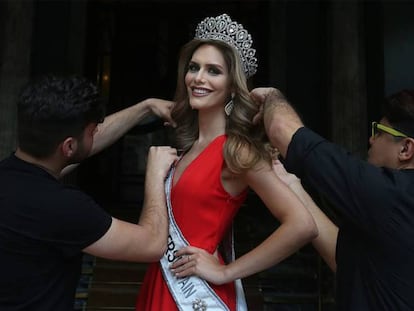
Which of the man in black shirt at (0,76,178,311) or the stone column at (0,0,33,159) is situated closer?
the man in black shirt at (0,76,178,311)

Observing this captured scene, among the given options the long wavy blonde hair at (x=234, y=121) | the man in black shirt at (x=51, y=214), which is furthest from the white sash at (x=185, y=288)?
the long wavy blonde hair at (x=234, y=121)

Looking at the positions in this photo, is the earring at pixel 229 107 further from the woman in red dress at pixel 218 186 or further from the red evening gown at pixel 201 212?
the red evening gown at pixel 201 212

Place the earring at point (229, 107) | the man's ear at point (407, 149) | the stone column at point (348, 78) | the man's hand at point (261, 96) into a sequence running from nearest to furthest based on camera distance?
1. the man's ear at point (407, 149)
2. the man's hand at point (261, 96)
3. the earring at point (229, 107)
4. the stone column at point (348, 78)

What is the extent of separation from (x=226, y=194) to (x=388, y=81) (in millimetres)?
4684

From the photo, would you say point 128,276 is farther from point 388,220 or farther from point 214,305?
point 388,220

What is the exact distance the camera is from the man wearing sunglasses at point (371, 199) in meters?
1.26

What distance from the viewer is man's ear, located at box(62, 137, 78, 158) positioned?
4.80ft

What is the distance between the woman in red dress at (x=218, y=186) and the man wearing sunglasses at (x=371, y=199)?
0.23 metres

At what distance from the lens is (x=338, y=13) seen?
6289 mm

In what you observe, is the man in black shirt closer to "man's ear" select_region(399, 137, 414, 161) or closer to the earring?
the earring

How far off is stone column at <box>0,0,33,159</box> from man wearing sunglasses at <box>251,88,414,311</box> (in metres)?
5.31

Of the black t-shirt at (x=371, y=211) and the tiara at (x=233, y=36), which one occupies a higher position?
the tiara at (x=233, y=36)

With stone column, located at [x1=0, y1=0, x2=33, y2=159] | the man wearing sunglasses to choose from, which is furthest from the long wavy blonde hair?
stone column, located at [x1=0, y1=0, x2=33, y2=159]

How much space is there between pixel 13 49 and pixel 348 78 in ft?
12.7
